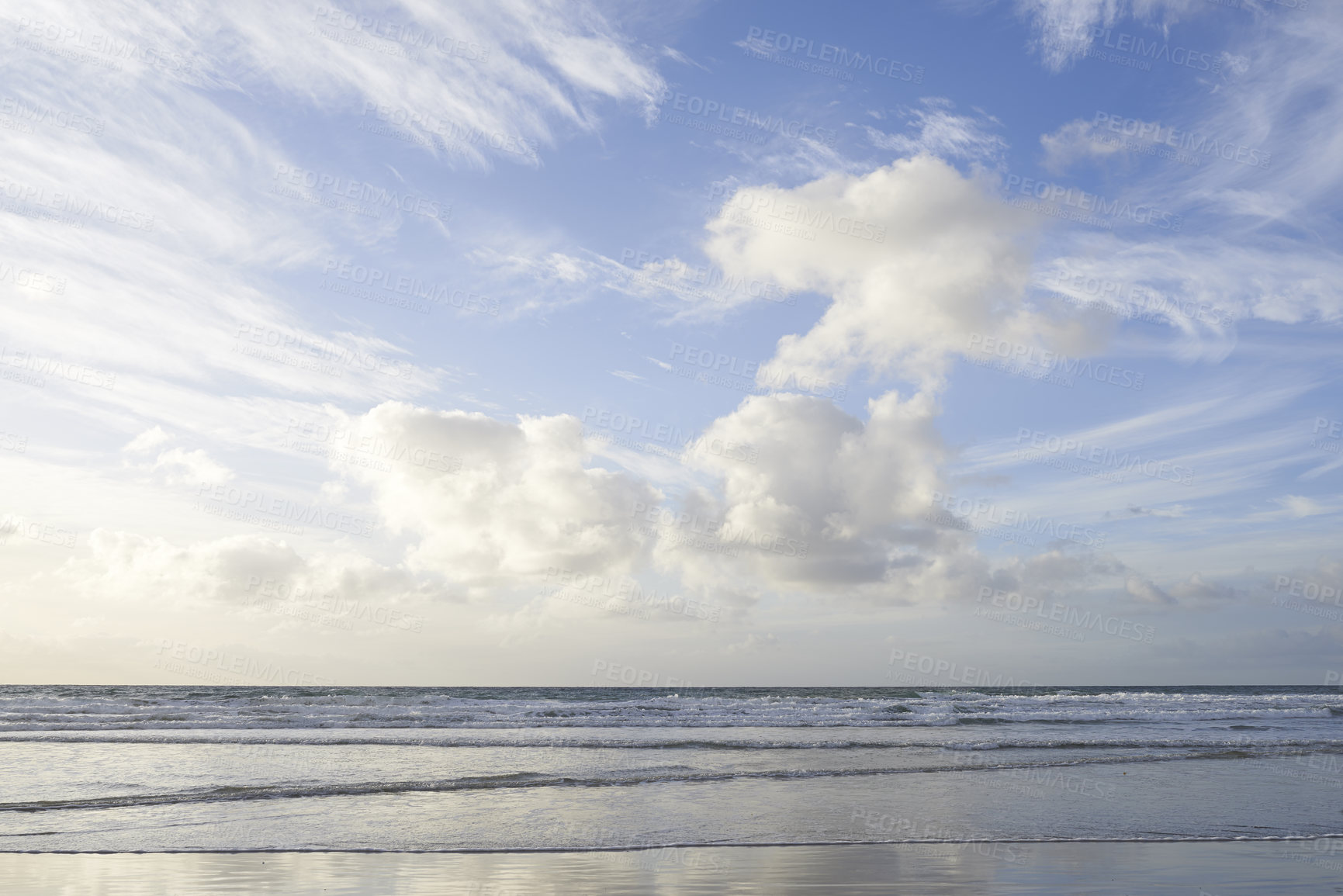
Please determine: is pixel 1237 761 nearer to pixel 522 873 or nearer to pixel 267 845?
pixel 522 873

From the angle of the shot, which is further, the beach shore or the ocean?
the ocean

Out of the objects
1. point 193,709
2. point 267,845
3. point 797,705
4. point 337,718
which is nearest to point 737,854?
point 267,845

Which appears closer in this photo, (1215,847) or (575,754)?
(1215,847)

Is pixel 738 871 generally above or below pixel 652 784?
above

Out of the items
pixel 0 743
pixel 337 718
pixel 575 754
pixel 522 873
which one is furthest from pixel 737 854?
pixel 337 718

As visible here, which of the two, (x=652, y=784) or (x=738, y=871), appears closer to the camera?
(x=738, y=871)

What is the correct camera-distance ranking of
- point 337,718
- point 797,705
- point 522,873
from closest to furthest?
point 522,873 → point 337,718 → point 797,705

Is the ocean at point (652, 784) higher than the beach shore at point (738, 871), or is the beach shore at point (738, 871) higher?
the beach shore at point (738, 871)

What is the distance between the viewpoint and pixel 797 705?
46094 millimetres

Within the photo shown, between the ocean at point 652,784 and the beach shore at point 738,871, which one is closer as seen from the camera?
the beach shore at point 738,871

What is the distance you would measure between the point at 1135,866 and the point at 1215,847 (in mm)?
2124

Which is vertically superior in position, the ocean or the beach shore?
the beach shore

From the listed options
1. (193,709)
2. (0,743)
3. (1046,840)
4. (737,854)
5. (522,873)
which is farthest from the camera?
(193,709)

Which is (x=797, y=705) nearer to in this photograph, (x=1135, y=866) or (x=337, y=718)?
(x=337, y=718)
